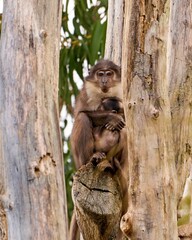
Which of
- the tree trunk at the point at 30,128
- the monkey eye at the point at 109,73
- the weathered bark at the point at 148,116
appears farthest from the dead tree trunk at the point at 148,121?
the monkey eye at the point at 109,73

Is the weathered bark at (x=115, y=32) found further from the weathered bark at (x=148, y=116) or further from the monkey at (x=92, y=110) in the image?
the weathered bark at (x=148, y=116)

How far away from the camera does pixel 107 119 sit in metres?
4.77

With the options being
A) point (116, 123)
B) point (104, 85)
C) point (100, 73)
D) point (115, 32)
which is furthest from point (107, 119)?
point (115, 32)

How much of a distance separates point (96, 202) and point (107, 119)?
29.4 inches

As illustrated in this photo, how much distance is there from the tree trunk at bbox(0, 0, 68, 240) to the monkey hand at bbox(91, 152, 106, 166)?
699mm

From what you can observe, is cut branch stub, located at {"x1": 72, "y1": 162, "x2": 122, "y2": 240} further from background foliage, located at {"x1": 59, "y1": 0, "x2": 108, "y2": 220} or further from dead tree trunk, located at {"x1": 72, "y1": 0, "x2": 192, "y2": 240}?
background foliage, located at {"x1": 59, "y1": 0, "x2": 108, "y2": 220}

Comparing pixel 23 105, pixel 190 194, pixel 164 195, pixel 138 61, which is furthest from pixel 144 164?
pixel 190 194

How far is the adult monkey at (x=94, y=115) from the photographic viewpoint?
477cm

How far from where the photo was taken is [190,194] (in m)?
4.86

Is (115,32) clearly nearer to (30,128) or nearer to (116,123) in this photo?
(116,123)

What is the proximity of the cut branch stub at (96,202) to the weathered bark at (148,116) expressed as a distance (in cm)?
78

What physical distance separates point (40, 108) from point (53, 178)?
1.13 ft

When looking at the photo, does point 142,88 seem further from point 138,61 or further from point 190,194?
point 190,194

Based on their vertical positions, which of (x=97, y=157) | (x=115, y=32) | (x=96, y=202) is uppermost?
(x=115, y=32)
